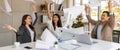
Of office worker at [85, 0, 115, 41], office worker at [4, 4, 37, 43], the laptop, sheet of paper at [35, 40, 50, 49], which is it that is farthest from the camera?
office worker at [85, 0, 115, 41]

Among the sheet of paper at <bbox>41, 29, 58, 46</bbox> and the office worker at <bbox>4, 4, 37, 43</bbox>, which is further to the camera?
the office worker at <bbox>4, 4, 37, 43</bbox>

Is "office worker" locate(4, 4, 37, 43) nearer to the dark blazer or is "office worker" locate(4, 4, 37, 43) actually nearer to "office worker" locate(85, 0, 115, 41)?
the dark blazer

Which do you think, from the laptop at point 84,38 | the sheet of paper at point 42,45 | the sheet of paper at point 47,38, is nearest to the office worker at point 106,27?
the laptop at point 84,38

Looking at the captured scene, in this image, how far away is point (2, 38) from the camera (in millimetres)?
4180

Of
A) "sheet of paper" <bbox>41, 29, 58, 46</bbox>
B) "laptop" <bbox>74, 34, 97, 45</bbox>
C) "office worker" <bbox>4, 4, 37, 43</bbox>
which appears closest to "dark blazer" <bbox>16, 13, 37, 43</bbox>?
"office worker" <bbox>4, 4, 37, 43</bbox>

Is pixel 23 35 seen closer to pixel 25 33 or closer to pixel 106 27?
pixel 25 33

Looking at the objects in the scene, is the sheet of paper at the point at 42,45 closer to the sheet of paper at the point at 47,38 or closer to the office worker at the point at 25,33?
the sheet of paper at the point at 47,38

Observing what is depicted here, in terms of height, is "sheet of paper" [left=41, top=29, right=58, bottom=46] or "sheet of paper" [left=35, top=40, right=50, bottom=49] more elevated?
"sheet of paper" [left=41, top=29, right=58, bottom=46]

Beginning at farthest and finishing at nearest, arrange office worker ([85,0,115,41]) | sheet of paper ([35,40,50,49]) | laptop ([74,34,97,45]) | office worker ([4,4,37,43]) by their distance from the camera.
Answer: office worker ([85,0,115,41]), office worker ([4,4,37,43]), laptop ([74,34,97,45]), sheet of paper ([35,40,50,49])

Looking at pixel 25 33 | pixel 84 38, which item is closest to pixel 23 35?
pixel 25 33

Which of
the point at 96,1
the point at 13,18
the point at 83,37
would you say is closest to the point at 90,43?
the point at 83,37

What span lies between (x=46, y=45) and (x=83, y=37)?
72 cm

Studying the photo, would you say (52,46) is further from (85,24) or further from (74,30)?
(85,24)

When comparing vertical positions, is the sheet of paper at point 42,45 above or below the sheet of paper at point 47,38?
below
